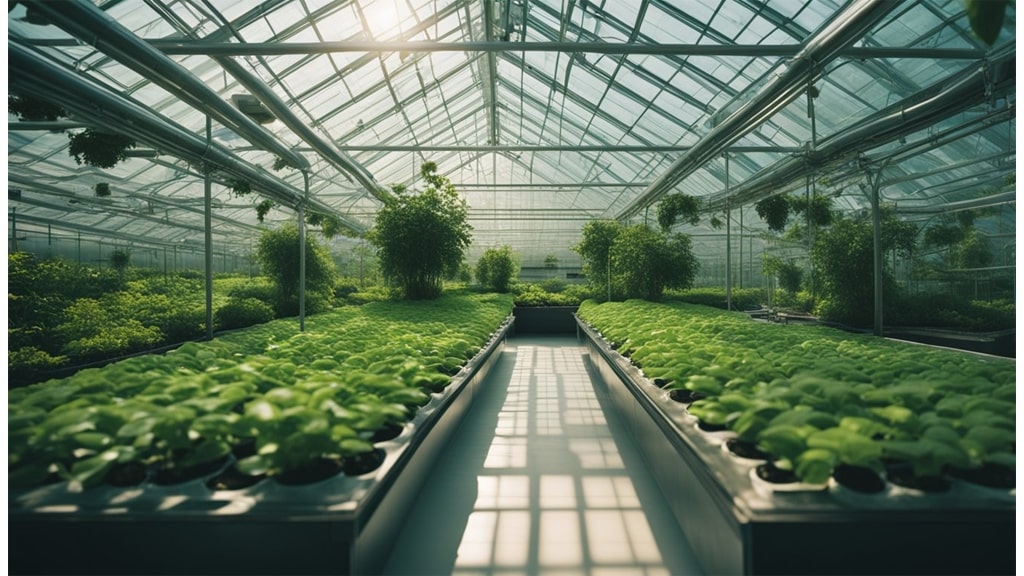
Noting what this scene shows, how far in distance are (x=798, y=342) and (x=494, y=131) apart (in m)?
11.0

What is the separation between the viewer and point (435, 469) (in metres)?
2.89

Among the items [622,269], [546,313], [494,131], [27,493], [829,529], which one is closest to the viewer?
[829,529]

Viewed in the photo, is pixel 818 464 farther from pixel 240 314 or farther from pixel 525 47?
pixel 240 314

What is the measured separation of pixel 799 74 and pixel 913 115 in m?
1.02

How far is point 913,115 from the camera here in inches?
152

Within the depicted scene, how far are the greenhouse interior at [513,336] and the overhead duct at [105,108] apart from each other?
0.9 inches

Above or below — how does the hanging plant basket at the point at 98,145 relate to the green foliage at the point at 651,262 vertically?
above

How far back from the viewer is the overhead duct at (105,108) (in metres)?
2.41

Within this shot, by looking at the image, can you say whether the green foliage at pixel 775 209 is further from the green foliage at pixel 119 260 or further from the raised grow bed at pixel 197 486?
the green foliage at pixel 119 260

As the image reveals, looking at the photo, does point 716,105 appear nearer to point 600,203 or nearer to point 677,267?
point 677,267

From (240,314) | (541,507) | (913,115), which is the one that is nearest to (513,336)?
(240,314)

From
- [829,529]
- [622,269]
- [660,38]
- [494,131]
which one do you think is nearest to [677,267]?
[622,269]

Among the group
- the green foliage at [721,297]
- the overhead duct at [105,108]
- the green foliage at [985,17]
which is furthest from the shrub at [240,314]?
the green foliage at [721,297]

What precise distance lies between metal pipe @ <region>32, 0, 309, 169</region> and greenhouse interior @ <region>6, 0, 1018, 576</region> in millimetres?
20
